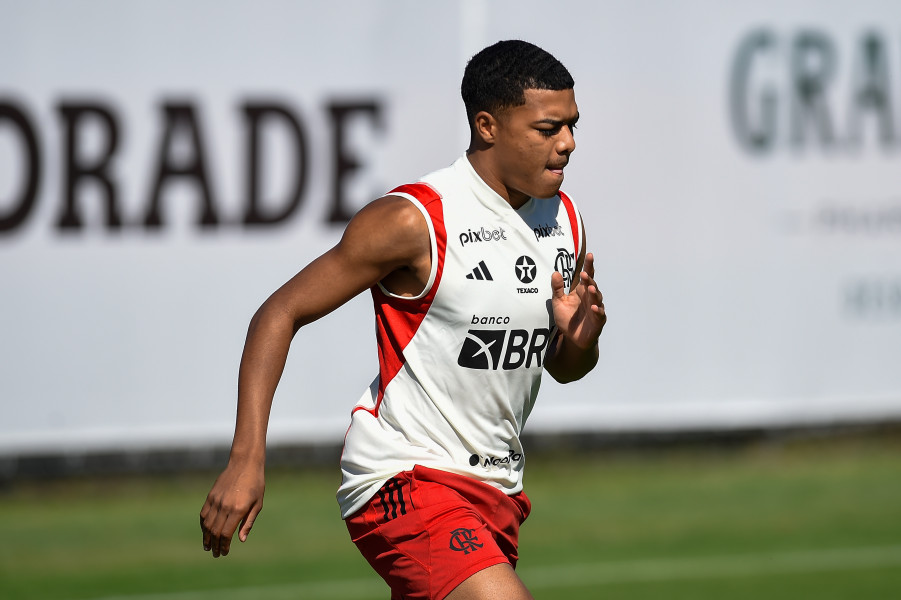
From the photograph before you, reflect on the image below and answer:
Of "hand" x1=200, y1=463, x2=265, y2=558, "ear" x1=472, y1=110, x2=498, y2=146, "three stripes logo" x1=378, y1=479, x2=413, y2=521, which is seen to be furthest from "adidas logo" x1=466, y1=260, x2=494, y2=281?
"hand" x1=200, y1=463, x2=265, y2=558

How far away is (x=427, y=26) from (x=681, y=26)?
2.08 m

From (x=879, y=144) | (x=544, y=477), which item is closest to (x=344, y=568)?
(x=544, y=477)

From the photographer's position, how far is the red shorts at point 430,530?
3.66m

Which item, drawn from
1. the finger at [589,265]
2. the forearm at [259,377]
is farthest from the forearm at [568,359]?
the forearm at [259,377]

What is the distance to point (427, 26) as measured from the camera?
9.94 metres

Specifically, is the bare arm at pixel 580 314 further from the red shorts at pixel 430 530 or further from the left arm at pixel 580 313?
the red shorts at pixel 430 530

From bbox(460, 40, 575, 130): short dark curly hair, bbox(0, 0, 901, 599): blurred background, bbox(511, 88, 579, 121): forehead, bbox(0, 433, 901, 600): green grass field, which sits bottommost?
bbox(0, 433, 901, 600): green grass field

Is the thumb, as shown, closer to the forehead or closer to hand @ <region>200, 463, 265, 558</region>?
the forehead

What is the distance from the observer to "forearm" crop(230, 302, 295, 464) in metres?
3.52

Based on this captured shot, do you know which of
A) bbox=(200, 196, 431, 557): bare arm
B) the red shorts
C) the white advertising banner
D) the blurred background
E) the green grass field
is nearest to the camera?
bbox=(200, 196, 431, 557): bare arm

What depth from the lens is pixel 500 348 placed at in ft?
12.9

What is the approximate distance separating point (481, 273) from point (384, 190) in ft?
20.0

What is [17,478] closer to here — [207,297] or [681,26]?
[207,297]

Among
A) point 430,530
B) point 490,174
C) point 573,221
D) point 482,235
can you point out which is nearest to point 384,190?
point 573,221
